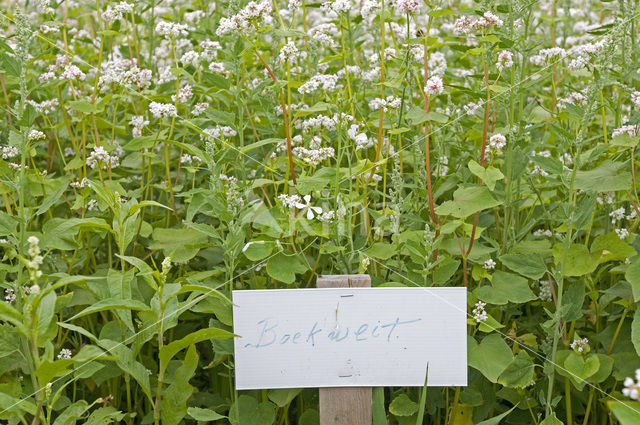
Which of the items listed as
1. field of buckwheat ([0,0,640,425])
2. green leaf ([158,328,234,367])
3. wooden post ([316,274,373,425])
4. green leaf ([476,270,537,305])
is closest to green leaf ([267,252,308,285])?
field of buckwheat ([0,0,640,425])

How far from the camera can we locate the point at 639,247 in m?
1.88

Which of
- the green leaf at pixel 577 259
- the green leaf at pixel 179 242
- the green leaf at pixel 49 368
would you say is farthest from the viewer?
the green leaf at pixel 179 242

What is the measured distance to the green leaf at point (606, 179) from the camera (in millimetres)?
1656

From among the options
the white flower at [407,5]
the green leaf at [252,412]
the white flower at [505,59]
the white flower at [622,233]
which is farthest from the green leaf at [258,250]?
the white flower at [622,233]

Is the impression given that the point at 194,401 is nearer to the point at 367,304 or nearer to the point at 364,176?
the point at 367,304

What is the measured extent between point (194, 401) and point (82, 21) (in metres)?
2.95

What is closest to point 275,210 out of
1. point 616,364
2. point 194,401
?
point 194,401

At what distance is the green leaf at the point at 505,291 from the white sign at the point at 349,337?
0.14m

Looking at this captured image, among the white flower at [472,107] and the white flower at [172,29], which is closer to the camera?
the white flower at [472,107]

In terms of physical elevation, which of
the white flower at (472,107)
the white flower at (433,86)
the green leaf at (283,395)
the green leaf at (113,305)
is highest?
the white flower at (433,86)

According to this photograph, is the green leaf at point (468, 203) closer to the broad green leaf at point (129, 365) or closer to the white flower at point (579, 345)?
the white flower at point (579, 345)

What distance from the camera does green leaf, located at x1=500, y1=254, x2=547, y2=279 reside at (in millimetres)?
1713

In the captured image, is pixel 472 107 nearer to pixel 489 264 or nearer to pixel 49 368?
pixel 489 264

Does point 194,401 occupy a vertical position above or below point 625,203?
below
